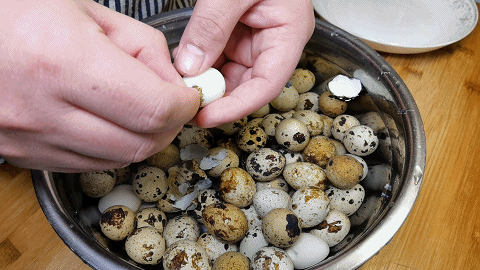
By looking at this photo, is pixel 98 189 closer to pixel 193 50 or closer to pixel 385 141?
pixel 193 50

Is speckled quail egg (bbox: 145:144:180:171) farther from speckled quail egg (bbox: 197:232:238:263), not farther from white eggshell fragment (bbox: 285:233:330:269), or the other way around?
white eggshell fragment (bbox: 285:233:330:269)

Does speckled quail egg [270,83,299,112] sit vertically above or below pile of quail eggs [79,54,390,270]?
above

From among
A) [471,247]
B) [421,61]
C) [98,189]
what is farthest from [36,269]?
[421,61]

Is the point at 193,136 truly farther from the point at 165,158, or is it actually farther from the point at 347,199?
the point at 347,199

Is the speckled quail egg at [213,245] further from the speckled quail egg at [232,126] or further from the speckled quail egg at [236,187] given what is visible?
Answer: the speckled quail egg at [232,126]

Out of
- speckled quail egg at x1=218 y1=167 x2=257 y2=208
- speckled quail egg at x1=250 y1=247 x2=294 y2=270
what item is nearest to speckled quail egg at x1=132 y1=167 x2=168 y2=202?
speckled quail egg at x1=218 y1=167 x2=257 y2=208

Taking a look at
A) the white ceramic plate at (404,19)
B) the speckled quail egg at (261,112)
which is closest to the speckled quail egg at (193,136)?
the speckled quail egg at (261,112)
